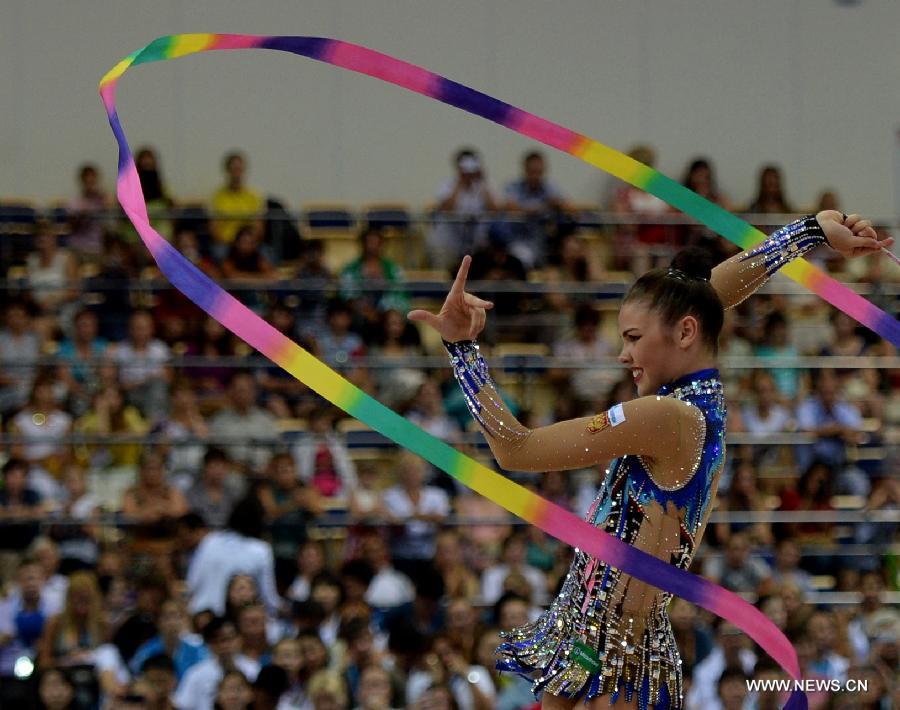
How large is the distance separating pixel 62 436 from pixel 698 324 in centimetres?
Answer: 587

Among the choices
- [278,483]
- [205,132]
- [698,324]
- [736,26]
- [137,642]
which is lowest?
[137,642]

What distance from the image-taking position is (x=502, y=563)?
802cm

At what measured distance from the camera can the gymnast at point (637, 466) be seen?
3186 mm

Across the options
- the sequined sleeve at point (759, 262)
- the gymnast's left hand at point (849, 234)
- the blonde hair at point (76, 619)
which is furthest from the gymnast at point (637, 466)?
the blonde hair at point (76, 619)

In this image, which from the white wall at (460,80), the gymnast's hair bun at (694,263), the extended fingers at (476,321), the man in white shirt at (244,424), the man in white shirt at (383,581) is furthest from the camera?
the white wall at (460,80)

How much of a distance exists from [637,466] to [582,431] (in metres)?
0.22

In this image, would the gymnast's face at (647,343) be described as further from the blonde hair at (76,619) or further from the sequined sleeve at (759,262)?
the blonde hair at (76,619)

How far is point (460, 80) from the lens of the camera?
11.4 meters

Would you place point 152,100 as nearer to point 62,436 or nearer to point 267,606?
point 62,436

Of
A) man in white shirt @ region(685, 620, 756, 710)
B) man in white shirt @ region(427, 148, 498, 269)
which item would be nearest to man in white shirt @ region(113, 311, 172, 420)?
man in white shirt @ region(427, 148, 498, 269)

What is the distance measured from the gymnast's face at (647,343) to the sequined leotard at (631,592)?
0.05 metres

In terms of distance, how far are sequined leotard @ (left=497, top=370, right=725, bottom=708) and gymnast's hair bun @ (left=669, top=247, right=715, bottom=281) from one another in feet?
0.82

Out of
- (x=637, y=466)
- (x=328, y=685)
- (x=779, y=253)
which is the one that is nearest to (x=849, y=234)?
(x=779, y=253)

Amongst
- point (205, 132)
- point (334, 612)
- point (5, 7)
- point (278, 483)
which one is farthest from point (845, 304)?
point (5, 7)
